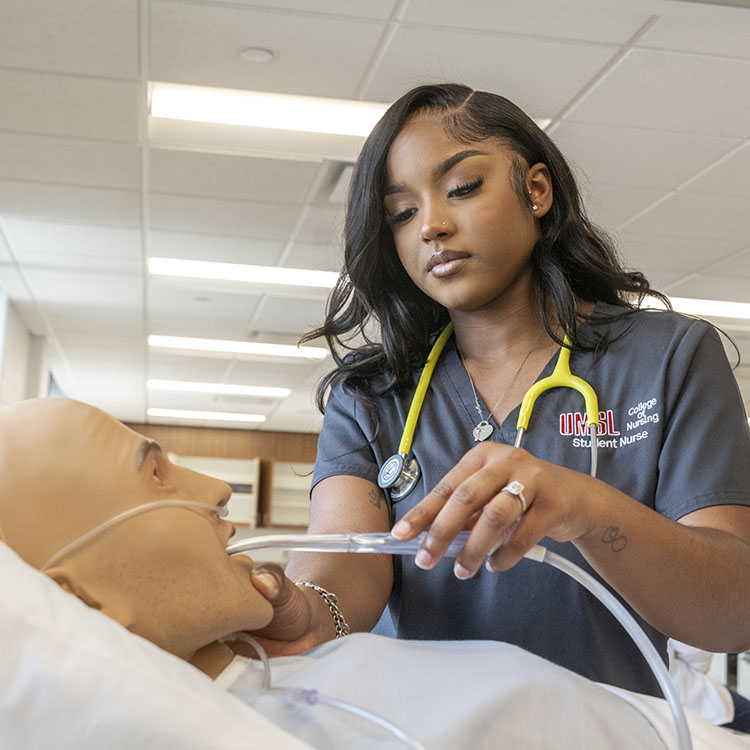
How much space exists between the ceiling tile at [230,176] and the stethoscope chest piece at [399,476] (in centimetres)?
301

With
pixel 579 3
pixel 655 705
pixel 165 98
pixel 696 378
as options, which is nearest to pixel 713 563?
pixel 655 705

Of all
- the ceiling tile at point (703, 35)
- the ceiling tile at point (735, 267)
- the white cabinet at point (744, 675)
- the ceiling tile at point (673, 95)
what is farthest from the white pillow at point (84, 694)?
the white cabinet at point (744, 675)

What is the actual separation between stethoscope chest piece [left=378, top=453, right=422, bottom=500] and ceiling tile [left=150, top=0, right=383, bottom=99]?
2.06m

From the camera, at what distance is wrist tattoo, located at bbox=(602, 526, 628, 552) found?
2.85 feet

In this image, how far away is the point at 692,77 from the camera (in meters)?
3.28

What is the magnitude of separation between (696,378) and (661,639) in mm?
327

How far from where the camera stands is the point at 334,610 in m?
1.14

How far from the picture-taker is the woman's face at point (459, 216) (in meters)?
1.21

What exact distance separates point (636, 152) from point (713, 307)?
2.51 meters

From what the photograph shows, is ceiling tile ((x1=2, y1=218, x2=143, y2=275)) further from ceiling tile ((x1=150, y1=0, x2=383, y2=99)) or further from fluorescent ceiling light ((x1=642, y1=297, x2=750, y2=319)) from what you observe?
fluorescent ceiling light ((x1=642, y1=297, x2=750, y2=319))

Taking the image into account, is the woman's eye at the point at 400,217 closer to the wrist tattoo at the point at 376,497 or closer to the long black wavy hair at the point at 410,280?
the long black wavy hair at the point at 410,280

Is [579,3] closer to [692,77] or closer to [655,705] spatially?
[692,77]

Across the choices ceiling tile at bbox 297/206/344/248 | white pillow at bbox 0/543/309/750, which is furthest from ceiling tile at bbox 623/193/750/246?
white pillow at bbox 0/543/309/750

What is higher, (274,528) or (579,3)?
(579,3)
